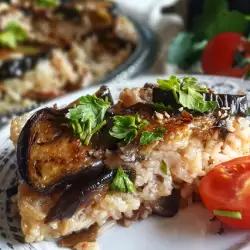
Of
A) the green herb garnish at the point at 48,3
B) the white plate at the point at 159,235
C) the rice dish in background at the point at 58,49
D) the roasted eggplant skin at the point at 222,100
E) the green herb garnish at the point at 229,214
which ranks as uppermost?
the roasted eggplant skin at the point at 222,100

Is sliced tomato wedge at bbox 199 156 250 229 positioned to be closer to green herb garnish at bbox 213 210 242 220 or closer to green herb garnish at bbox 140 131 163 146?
green herb garnish at bbox 213 210 242 220

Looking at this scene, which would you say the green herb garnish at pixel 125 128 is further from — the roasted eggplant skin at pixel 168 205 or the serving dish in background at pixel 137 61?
the serving dish in background at pixel 137 61

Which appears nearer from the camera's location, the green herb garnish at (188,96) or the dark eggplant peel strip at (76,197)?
the dark eggplant peel strip at (76,197)

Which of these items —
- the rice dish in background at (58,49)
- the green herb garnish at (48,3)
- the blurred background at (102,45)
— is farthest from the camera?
the green herb garnish at (48,3)

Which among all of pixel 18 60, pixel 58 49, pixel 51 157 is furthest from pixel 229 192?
pixel 58 49

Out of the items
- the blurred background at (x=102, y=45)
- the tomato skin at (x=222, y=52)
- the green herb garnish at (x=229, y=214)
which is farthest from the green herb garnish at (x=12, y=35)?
the green herb garnish at (x=229, y=214)

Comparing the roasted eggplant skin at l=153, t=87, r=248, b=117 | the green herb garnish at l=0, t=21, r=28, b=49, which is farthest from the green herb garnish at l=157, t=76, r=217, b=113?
the green herb garnish at l=0, t=21, r=28, b=49
